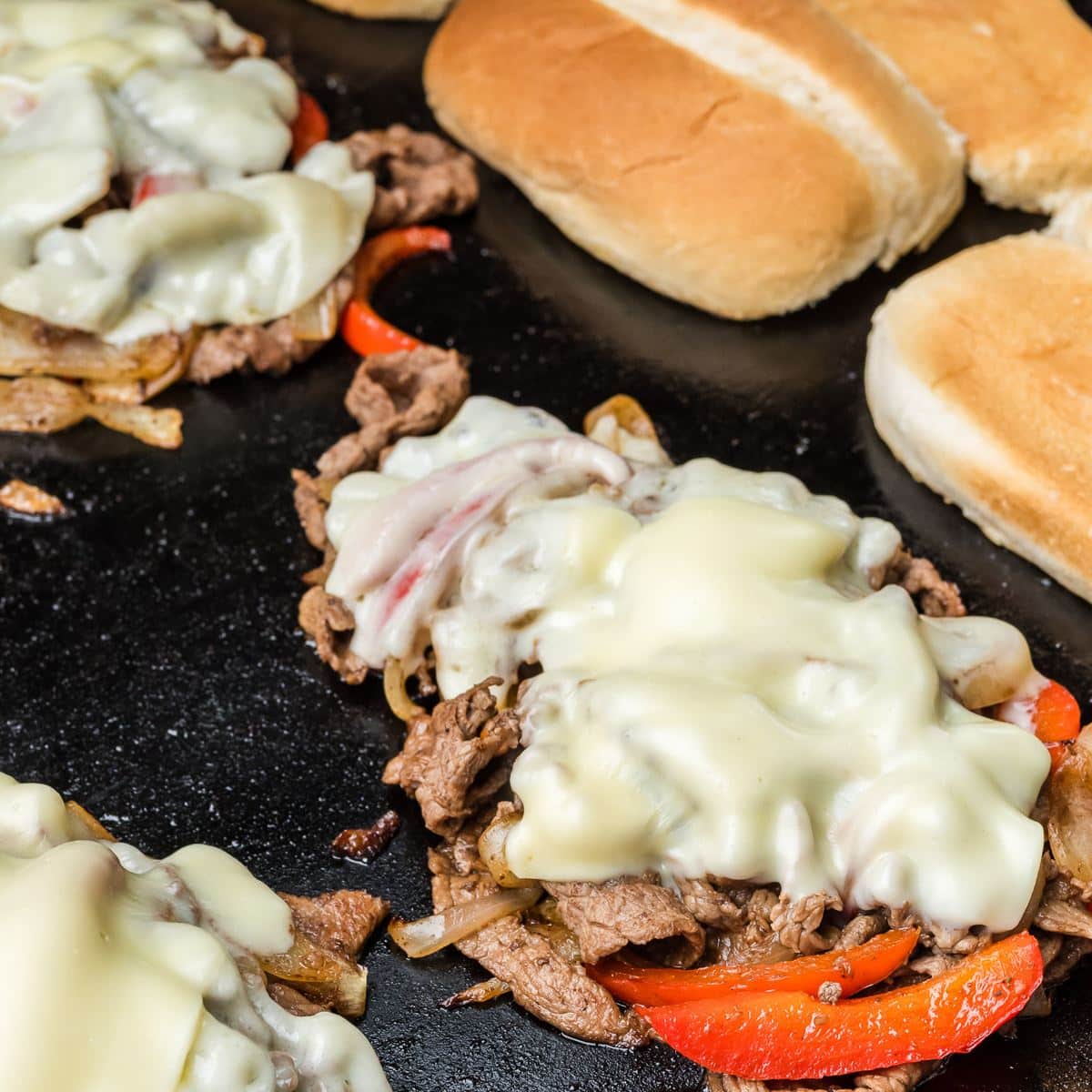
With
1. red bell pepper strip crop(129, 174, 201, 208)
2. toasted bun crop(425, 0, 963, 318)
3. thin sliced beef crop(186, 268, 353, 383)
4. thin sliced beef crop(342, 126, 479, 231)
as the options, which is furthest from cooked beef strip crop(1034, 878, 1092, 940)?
red bell pepper strip crop(129, 174, 201, 208)

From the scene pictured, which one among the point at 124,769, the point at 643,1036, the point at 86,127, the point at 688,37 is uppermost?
the point at 688,37

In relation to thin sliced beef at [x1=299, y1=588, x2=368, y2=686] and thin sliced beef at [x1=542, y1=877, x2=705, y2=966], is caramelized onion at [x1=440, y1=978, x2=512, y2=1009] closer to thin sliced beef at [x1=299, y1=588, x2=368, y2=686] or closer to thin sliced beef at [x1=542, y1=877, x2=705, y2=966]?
thin sliced beef at [x1=542, y1=877, x2=705, y2=966]

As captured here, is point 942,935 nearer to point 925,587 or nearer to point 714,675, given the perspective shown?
point 714,675

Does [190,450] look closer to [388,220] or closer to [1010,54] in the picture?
[388,220]

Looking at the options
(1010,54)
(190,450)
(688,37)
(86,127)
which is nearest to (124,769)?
(190,450)

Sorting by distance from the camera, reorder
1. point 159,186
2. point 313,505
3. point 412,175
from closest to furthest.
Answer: point 313,505, point 159,186, point 412,175

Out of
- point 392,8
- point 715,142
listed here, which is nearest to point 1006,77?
point 715,142
